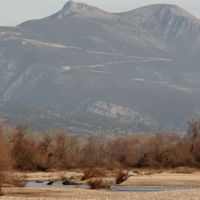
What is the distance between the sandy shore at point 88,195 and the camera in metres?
52.9

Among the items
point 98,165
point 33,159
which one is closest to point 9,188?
point 33,159

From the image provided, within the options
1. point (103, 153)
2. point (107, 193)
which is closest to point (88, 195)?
point (107, 193)

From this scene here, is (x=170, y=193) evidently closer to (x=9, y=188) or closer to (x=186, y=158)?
(x=9, y=188)

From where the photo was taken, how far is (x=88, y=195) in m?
57.5

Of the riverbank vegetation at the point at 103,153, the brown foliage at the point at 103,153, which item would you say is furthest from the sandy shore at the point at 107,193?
the brown foliage at the point at 103,153

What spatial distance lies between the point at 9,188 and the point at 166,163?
57883 millimetres

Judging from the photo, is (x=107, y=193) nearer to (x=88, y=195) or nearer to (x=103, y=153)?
(x=88, y=195)

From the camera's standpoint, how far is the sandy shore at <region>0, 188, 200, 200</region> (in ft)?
173

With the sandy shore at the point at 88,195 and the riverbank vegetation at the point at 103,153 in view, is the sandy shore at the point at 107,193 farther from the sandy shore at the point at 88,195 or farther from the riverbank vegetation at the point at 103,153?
the riverbank vegetation at the point at 103,153

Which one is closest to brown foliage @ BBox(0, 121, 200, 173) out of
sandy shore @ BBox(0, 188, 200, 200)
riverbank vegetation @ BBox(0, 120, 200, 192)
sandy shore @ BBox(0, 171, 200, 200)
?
riverbank vegetation @ BBox(0, 120, 200, 192)

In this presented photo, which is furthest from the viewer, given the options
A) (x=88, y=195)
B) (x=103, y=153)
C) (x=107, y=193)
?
(x=103, y=153)

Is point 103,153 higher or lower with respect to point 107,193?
lower

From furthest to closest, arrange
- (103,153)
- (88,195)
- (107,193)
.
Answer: (103,153) → (107,193) → (88,195)

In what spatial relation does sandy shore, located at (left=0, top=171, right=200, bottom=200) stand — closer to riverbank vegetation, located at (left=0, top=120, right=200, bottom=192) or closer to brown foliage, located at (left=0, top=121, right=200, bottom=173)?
riverbank vegetation, located at (left=0, top=120, right=200, bottom=192)
